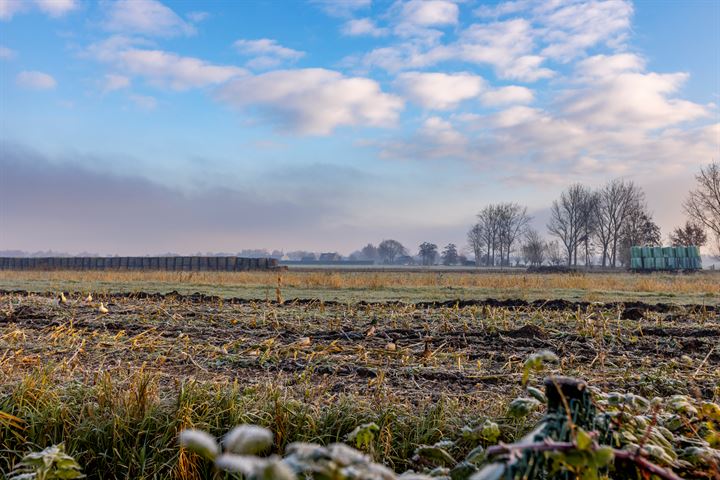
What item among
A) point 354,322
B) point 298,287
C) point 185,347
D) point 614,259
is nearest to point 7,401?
point 185,347

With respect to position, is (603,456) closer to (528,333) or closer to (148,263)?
(528,333)

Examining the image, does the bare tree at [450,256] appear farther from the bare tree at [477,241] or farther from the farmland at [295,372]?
the farmland at [295,372]

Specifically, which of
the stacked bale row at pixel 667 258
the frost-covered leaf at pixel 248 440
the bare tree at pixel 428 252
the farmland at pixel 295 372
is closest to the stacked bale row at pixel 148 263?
the stacked bale row at pixel 667 258

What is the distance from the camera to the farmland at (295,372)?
2.88 metres

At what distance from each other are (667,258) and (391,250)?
3450 inches

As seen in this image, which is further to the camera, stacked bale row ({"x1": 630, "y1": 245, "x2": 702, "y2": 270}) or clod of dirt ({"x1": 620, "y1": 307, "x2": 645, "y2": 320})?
stacked bale row ({"x1": 630, "y1": 245, "x2": 702, "y2": 270})

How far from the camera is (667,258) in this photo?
117 feet

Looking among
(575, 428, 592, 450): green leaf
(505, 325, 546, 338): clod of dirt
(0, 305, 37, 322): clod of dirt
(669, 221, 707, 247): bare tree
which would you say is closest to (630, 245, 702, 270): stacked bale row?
(669, 221, 707, 247): bare tree

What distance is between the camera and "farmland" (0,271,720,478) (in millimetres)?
2879

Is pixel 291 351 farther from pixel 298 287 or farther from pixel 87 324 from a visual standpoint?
pixel 298 287

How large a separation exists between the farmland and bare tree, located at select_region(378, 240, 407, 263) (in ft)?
374

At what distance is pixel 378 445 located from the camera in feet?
8.75

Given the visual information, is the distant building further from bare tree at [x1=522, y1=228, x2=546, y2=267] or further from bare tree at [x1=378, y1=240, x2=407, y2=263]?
bare tree at [x1=522, y1=228, x2=546, y2=267]

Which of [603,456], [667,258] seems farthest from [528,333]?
[667,258]
